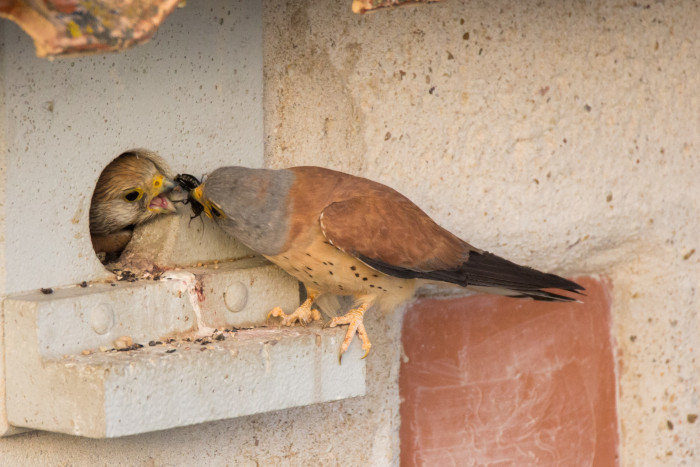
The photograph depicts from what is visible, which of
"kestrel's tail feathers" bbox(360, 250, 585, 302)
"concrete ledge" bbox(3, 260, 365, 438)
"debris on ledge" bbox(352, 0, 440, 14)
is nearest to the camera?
"debris on ledge" bbox(352, 0, 440, 14)

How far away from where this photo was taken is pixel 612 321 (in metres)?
3.34

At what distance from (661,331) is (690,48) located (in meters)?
0.95

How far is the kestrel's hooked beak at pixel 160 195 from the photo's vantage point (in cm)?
276

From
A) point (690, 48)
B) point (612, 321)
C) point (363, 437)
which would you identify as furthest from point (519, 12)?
point (363, 437)

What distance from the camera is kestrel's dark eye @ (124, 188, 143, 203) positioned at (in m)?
2.85

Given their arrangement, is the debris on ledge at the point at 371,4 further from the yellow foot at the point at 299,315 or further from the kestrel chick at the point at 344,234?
the yellow foot at the point at 299,315

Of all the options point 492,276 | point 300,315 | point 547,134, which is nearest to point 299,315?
point 300,315

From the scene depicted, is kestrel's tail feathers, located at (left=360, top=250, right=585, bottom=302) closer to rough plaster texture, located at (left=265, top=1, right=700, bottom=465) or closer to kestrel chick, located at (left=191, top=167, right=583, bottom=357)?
kestrel chick, located at (left=191, top=167, right=583, bottom=357)

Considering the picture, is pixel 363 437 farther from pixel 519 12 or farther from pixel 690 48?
pixel 690 48

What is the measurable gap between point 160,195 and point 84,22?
1.25m

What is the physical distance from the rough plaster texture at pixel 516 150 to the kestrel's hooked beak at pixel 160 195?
153 millimetres

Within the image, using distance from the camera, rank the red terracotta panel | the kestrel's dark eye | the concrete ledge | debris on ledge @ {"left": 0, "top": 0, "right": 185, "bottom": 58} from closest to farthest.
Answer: debris on ledge @ {"left": 0, "top": 0, "right": 185, "bottom": 58}, the concrete ledge, the kestrel's dark eye, the red terracotta panel

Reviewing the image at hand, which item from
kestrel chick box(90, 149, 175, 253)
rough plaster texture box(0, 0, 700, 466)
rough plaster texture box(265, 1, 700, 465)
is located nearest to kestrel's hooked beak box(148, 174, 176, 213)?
kestrel chick box(90, 149, 175, 253)

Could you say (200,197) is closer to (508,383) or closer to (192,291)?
(192,291)
